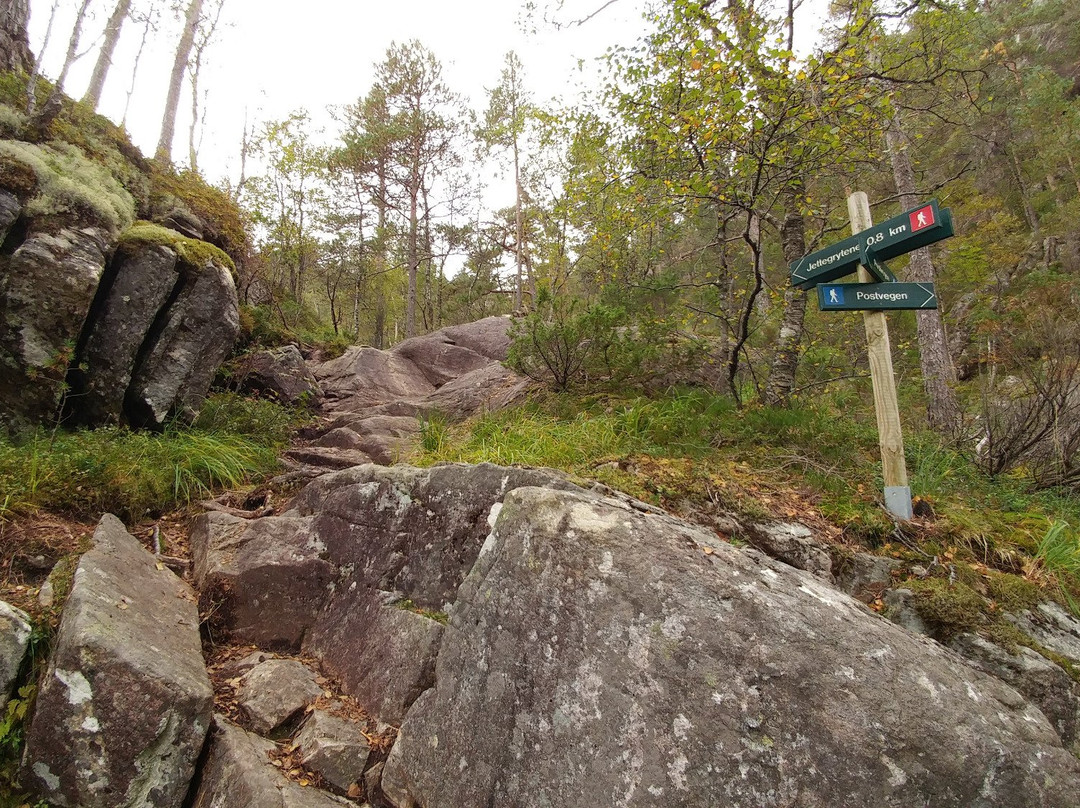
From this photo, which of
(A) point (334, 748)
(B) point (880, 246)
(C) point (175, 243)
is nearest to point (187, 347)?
(C) point (175, 243)

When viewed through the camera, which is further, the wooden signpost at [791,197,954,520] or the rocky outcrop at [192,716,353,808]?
the wooden signpost at [791,197,954,520]

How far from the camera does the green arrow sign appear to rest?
3.38 m

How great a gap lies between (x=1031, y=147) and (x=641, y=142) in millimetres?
Result: 20671

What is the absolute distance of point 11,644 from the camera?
270 cm

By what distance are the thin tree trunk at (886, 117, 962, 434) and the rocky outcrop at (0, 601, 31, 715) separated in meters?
8.66

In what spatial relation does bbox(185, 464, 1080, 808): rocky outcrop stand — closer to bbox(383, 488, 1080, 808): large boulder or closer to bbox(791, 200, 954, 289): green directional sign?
bbox(383, 488, 1080, 808): large boulder

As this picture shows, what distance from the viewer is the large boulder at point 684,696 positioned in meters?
1.91

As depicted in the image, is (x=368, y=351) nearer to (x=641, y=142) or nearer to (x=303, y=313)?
(x=303, y=313)

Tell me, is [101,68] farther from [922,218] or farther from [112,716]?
[922,218]

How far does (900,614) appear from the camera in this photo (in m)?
2.74

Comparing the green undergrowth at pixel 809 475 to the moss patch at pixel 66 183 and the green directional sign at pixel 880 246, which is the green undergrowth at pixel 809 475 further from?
the moss patch at pixel 66 183

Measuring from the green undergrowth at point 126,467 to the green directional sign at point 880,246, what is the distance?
5896 mm

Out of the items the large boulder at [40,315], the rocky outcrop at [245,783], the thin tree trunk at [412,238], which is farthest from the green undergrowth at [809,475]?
the thin tree trunk at [412,238]

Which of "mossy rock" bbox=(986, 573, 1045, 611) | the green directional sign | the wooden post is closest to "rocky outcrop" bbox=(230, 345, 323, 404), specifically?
the green directional sign
